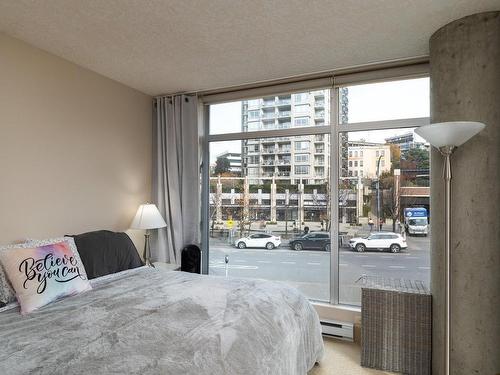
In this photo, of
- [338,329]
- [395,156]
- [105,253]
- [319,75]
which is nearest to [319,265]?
[338,329]

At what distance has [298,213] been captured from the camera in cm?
327

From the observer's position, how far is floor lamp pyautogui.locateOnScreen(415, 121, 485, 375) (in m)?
1.80

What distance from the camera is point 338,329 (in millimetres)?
2861

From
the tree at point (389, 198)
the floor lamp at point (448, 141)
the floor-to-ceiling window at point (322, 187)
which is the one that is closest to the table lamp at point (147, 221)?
the floor-to-ceiling window at point (322, 187)

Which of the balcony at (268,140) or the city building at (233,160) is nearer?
the balcony at (268,140)

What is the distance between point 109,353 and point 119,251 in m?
1.54

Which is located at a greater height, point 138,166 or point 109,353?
point 138,166

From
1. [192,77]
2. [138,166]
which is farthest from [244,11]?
[138,166]

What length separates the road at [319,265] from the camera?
9.38 ft

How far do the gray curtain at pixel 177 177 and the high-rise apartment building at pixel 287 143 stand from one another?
604mm

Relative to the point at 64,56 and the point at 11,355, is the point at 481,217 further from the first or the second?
the point at 64,56

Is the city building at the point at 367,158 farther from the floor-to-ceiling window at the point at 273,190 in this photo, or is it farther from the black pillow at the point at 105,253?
the black pillow at the point at 105,253

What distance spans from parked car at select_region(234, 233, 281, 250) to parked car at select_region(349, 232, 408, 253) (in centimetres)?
80

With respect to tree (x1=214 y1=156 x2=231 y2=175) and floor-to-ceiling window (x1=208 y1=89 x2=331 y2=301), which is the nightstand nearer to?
floor-to-ceiling window (x1=208 y1=89 x2=331 y2=301)
